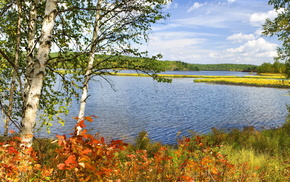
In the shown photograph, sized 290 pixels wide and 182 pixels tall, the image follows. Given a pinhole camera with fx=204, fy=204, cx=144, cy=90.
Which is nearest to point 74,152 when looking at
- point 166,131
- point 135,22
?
point 135,22

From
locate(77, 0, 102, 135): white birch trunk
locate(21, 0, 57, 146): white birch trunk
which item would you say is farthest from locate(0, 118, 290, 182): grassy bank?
locate(77, 0, 102, 135): white birch trunk

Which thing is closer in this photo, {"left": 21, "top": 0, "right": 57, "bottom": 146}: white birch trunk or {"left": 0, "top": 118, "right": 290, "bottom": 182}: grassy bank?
{"left": 0, "top": 118, "right": 290, "bottom": 182}: grassy bank

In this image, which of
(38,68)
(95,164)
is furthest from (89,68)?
(95,164)

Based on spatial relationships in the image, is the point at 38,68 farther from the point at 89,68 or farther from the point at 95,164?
the point at 89,68

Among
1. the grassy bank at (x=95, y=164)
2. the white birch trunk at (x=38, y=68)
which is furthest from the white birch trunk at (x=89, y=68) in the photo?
the white birch trunk at (x=38, y=68)

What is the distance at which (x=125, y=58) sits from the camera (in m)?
8.01

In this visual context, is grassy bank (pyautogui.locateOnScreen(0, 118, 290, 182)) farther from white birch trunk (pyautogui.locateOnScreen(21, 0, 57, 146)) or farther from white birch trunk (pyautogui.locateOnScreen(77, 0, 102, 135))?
white birch trunk (pyautogui.locateOnScreen(77, 0, 102, 135))

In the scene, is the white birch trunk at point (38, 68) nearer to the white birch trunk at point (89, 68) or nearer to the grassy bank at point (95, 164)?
the grassy bank at point (95, 164)

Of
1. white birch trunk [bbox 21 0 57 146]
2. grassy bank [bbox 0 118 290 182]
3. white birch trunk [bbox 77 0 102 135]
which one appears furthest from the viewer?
white birch trunk [bbox 77 0 102 135]

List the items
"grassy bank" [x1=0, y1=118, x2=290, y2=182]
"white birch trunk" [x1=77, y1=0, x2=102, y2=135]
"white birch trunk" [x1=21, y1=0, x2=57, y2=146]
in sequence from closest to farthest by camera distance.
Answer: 1. "grassy bank" [x1=0, y1=118, x2=290, y2=182]
2. "white birch trunk" [x1=21, y1=0, x2=57, y2=146]
3. "white birch trunk" [x1=77, y1=0, x2=102, y2=135]

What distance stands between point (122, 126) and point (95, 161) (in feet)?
57.3

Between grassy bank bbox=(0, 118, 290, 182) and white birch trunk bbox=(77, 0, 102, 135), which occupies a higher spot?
white birch trunk bbox=(77, 0, 102, 135)

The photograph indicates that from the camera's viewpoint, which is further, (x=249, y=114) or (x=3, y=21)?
(x=249, y=114)

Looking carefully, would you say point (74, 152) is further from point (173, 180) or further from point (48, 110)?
point (48, 110)
